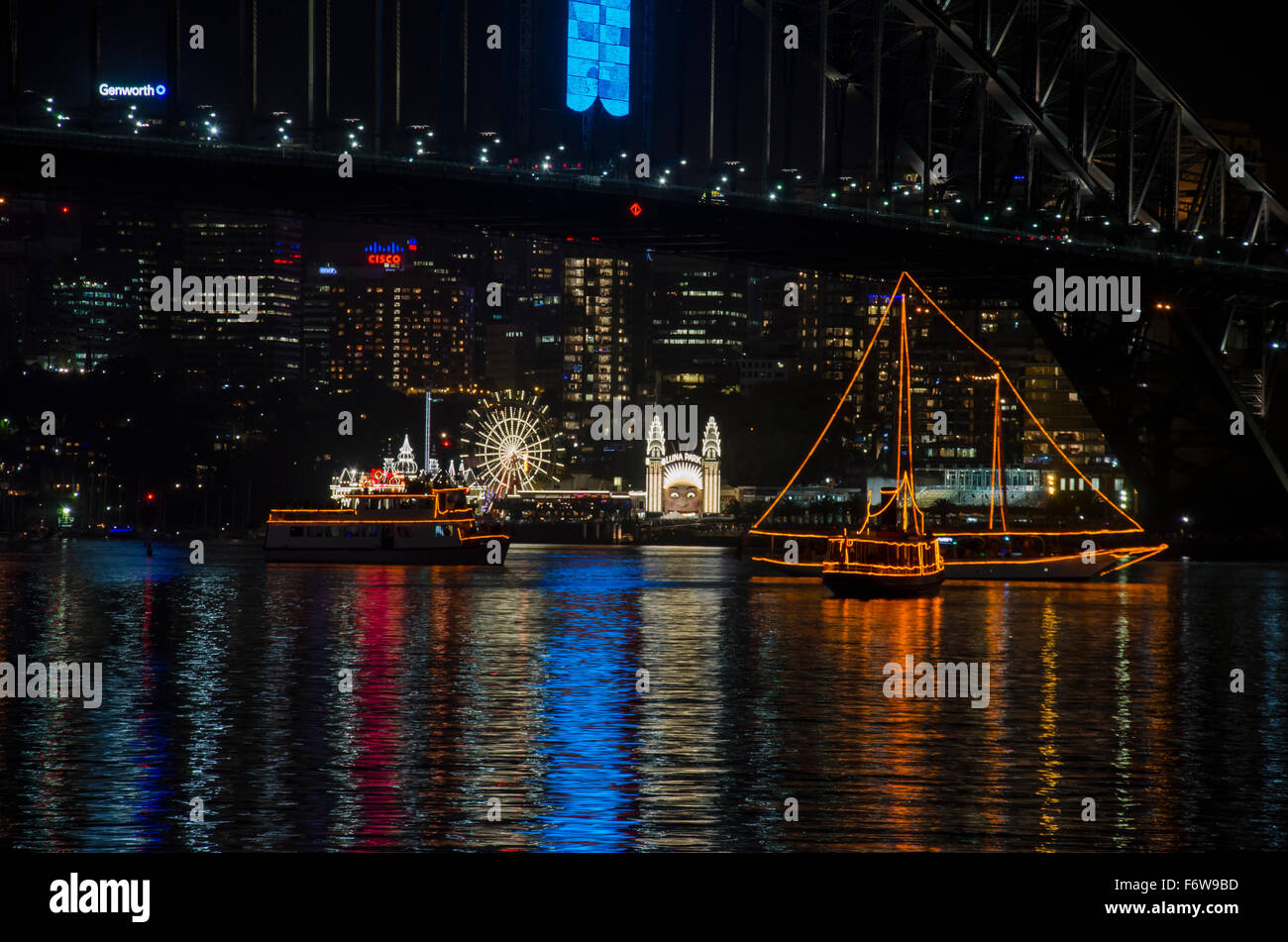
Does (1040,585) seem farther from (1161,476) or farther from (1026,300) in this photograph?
(1026,300)

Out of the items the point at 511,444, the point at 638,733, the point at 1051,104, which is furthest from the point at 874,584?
the point at 511,444

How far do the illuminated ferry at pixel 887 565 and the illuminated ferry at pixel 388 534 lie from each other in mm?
32564

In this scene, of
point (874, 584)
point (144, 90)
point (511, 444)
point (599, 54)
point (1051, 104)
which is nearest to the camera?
point (874, 584)

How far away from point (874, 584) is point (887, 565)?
1.08m

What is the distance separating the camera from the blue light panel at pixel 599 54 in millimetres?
93688

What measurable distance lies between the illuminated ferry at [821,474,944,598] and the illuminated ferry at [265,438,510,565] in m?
32.6

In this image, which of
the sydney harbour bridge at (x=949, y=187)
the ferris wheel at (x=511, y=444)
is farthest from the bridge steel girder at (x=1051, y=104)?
the ferris wheel at (x=511, y=444)

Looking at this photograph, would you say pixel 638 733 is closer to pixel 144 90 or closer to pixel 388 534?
pixel 388 534

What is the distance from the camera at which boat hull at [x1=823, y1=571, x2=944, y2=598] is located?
200ft

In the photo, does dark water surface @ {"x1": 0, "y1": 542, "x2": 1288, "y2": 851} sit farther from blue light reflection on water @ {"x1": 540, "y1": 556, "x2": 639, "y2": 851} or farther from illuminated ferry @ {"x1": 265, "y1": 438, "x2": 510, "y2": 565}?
illuminated ferry @ {"x1": 265, "y1": 438, "x2": 510, "y2": 565}

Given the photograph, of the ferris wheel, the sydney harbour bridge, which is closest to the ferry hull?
the sydney harbour bridge

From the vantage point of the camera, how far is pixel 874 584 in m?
61.6

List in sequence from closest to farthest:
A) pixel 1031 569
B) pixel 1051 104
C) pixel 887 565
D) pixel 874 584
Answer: pixel 874 584
pixel 887 565
pixel 1051 104
pixel 1031 569
